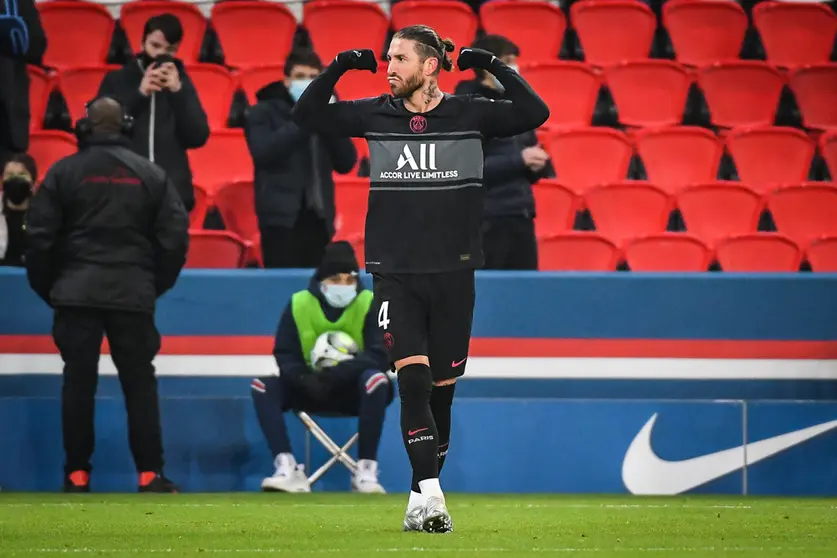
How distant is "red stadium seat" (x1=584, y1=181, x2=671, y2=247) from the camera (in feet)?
33.4

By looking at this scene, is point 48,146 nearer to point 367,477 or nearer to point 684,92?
point 367,477

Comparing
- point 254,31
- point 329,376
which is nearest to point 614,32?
point 254,31

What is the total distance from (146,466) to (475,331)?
216cm

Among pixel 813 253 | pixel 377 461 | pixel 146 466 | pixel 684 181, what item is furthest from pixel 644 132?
pixel 146 466

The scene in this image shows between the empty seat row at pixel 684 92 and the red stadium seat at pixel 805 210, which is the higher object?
the empty seat row at pixel 684 92

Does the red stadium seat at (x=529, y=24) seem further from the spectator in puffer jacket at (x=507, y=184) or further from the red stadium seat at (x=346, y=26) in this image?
the spectator in puffer jacket at (x=507, y=184)

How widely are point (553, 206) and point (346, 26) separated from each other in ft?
8.25

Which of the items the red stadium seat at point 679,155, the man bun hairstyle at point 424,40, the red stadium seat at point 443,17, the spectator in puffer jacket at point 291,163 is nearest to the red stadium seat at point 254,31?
the red stadium seat at point 443,17

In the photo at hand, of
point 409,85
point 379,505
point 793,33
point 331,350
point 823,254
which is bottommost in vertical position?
point 379,505

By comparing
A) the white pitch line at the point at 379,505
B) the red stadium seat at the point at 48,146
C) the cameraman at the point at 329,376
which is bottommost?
the white pitch line at the point at 379,505

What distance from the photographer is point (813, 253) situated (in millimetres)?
10031

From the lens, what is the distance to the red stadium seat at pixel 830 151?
11.0 metres

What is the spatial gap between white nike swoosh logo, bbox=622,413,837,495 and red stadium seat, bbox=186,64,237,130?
435cm

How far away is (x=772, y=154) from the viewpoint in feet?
35.9
